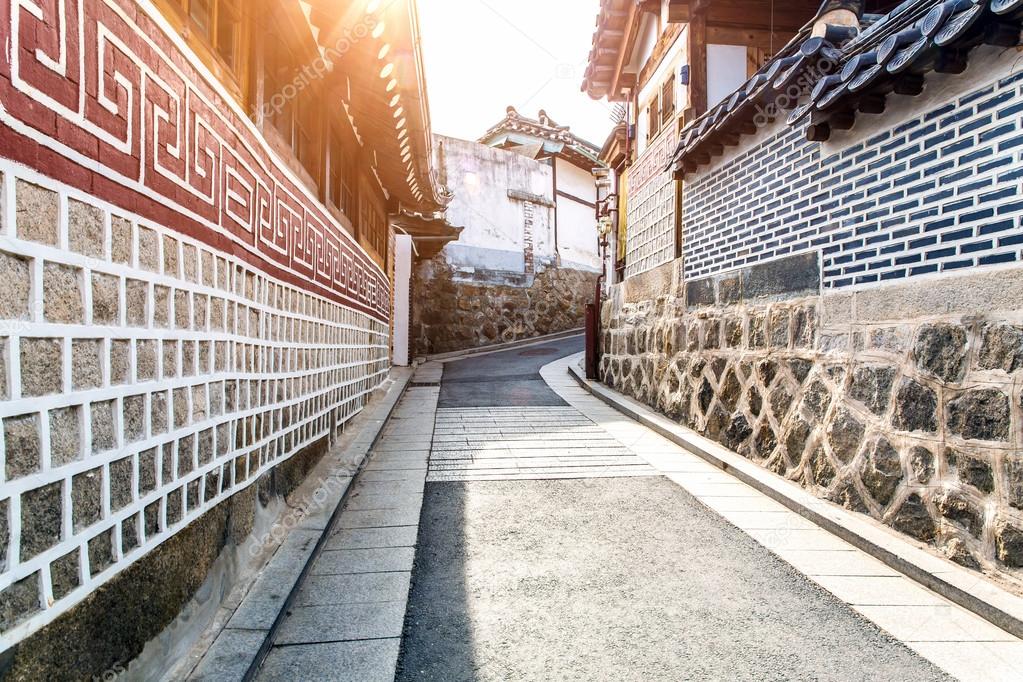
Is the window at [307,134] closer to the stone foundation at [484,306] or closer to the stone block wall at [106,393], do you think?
the stone block wall at [106,393]

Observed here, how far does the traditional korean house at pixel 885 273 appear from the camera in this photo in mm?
3977

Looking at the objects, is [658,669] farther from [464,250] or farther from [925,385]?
[464,250]

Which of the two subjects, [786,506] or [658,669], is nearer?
[658,669]

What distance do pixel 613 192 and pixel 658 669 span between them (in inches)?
567

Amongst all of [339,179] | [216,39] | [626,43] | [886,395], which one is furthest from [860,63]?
[626,43]

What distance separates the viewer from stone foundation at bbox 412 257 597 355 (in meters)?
25.7

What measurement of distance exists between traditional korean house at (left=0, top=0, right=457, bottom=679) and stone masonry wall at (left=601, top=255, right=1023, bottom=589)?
4349 mm

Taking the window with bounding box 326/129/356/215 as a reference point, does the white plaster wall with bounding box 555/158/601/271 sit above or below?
above

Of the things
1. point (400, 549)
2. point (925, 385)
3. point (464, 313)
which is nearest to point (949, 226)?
point (925, 385)

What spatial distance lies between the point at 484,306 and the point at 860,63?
72.6ft

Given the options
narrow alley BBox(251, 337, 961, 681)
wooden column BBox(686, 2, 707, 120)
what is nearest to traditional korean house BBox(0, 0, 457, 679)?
narrow alley BBox(251, 337, 961, 681)

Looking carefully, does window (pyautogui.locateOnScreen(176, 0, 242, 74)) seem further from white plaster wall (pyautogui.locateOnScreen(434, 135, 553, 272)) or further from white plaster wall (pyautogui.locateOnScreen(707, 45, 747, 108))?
white plaster wall (pyautogui.locateOnScreen(434, 135, 553, 272))

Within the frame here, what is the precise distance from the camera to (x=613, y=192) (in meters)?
16.5

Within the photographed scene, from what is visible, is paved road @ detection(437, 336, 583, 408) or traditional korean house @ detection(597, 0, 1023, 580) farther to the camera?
paved road @ detection(437, 336, 583, 408)
